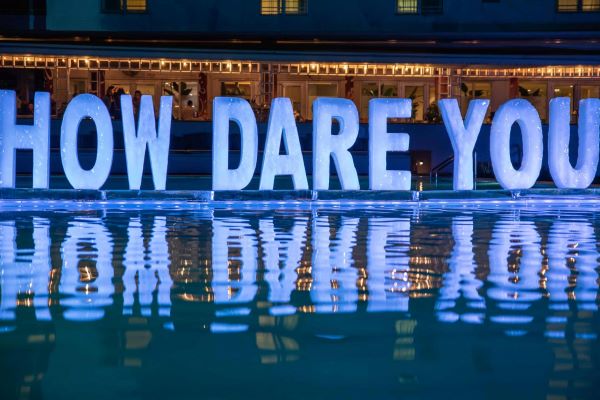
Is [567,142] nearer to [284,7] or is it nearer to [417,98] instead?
[284,7]

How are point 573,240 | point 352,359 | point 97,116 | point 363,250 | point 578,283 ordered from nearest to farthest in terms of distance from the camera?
point 352,359 < point 578,283 < point 363,250 < point 573,240 < point 97,116

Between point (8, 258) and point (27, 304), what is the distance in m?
2.92

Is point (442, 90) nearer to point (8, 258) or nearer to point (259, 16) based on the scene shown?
point (259, 16)

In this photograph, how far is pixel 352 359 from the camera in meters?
5.89

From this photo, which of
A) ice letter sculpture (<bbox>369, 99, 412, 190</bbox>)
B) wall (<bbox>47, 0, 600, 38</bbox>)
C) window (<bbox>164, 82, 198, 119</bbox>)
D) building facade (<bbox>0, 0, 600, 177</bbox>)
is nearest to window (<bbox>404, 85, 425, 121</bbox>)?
building facade (<bbox>0, 0, 600, 177</bbox>)

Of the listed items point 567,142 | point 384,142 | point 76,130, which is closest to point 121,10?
point 76,130

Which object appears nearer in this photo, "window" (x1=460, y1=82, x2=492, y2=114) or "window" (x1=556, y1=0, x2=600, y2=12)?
"window" (x1=556, y1=0, x2=600, y2=12)

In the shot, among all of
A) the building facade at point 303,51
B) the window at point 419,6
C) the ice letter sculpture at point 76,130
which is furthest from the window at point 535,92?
the ice letter sculpture at point 76,130

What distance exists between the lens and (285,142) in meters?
18.4

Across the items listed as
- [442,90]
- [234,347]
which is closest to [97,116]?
[234,347]

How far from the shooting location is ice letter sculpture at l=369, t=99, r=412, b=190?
18703 millimetres

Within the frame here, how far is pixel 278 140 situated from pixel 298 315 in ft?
37.4

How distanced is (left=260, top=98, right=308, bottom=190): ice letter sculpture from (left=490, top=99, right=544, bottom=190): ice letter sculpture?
3.71 m

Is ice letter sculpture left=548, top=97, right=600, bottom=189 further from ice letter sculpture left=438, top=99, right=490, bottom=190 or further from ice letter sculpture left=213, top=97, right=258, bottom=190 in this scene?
ice letter sculpture left=213, top=97, right=258, bottom=190
